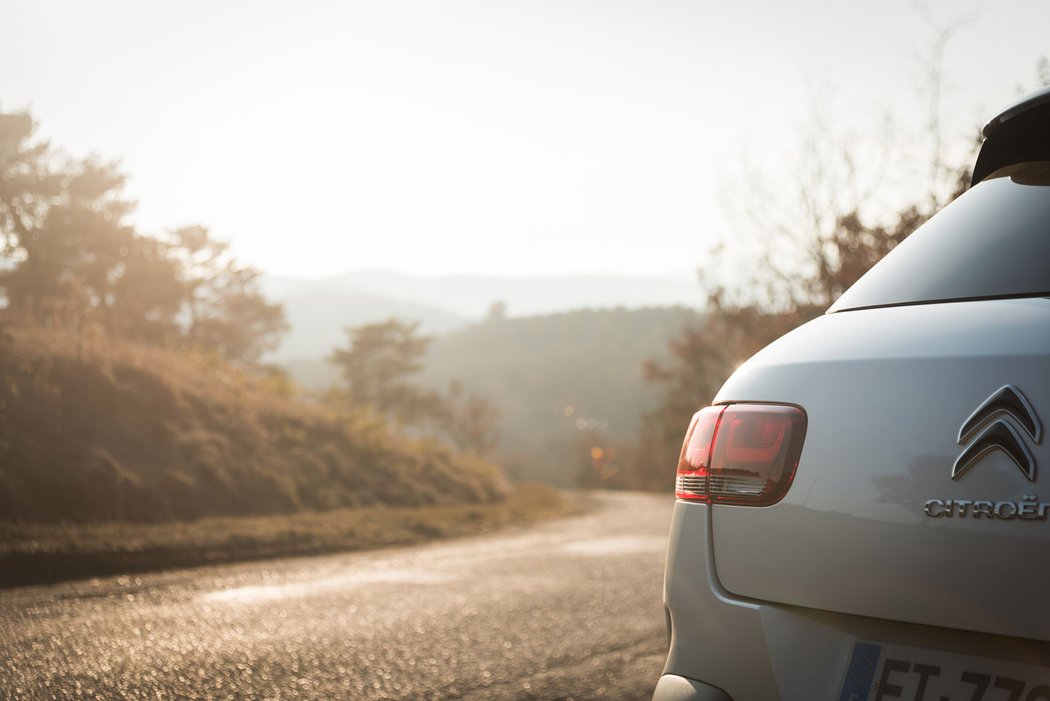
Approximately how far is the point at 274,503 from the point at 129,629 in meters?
7.21

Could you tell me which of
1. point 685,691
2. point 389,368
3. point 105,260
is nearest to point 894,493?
point 685,691

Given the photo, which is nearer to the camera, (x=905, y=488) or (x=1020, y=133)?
(x=905, y=488)

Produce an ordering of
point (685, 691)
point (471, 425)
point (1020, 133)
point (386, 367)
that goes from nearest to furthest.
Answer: point (685, 691), point (1020, 133), point (386, 367), point (471, 425)

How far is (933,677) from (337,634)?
13.0 feet

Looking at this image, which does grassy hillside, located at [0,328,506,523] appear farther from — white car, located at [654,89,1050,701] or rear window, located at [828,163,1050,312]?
rear window, located at [828,163,1050,312]

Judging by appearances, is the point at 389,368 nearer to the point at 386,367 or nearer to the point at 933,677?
the point at 386,367

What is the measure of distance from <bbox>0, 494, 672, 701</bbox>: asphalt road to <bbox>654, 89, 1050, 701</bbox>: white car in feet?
7.49

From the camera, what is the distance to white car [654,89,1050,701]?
65.0 inches

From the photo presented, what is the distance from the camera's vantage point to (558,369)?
13738 centimetres

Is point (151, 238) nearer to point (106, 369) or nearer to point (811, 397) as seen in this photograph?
point (106, 369)

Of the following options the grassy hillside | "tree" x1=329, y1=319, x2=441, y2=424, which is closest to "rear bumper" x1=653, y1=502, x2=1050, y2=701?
the grassy hillside

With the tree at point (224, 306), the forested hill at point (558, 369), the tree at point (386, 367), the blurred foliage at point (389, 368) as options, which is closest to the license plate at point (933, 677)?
the tree at point (224, 306)

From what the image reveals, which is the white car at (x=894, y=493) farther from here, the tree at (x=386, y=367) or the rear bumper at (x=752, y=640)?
the tree at (x=386, y=367)

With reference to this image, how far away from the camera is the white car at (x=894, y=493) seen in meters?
Answer: 1.65
